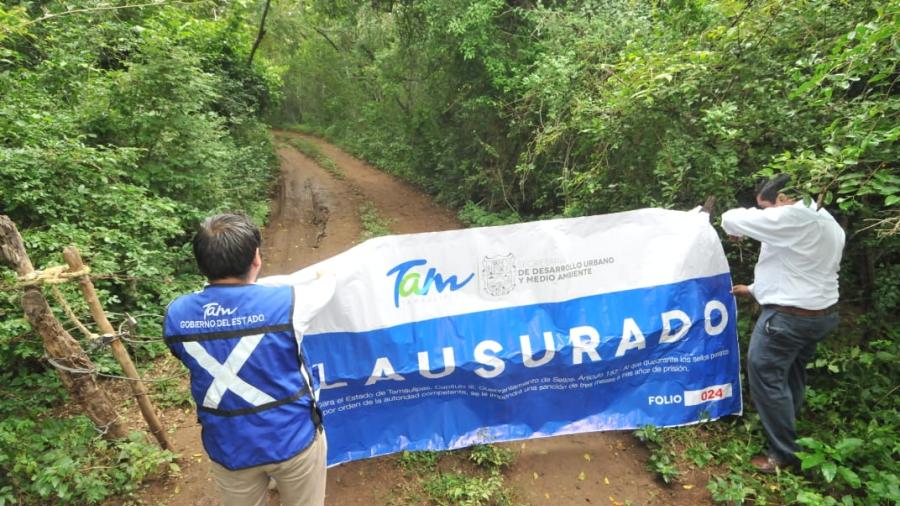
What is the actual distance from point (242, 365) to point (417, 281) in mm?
1435

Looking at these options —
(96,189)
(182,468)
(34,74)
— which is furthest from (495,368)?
(34,74)

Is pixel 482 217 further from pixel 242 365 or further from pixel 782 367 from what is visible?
pixel 242 365

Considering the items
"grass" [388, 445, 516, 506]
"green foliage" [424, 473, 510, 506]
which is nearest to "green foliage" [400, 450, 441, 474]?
"grass" [388, 445, 516, 506]

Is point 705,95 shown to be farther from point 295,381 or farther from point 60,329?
point 60,329

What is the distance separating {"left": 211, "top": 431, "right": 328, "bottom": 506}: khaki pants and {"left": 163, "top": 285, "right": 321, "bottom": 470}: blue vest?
0.24 feet

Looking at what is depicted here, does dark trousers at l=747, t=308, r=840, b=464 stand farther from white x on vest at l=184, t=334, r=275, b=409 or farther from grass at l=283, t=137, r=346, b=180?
grass at l=283, t=137, r=346, b=180

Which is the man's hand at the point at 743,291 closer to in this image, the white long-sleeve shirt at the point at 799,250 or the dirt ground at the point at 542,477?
the white long-sleeve shirt at the point at 799,250

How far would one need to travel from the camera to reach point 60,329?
2750mm

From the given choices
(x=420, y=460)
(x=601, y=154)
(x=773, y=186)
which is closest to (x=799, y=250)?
(x=773, y=186)

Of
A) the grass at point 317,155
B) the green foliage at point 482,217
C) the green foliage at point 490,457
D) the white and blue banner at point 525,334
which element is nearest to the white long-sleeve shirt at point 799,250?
the white and blue banner at point 525,334

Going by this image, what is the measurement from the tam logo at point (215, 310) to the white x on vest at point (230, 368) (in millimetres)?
116

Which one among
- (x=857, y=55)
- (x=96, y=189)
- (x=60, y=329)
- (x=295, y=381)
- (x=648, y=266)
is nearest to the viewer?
(x=295, y=381)

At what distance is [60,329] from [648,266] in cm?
380

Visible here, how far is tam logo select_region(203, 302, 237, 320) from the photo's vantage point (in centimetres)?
182
